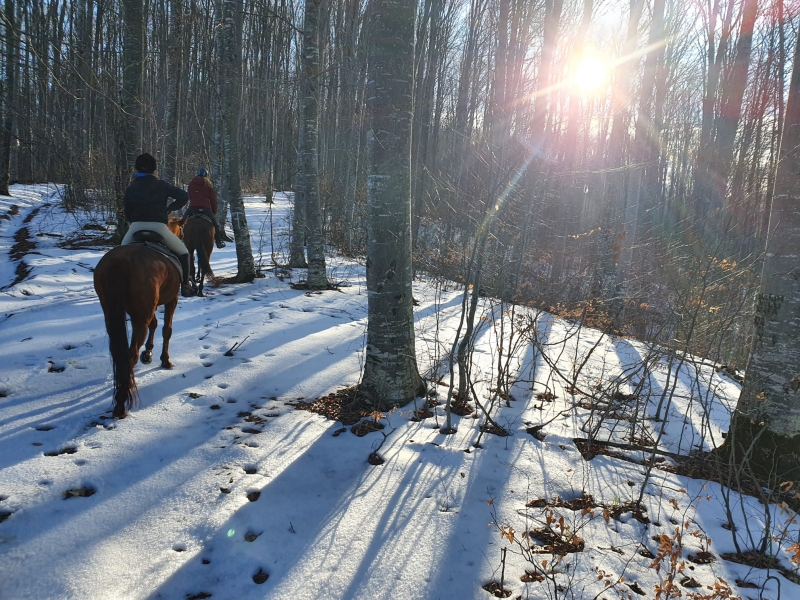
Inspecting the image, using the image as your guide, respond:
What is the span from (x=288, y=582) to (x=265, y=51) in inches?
1045

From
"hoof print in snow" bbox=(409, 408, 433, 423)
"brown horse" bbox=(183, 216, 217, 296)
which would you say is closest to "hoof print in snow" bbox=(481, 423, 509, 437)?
"hoof print in snow" bbox=(409, 408, 433, 423)

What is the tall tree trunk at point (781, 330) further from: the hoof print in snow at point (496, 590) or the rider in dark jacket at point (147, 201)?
the rider in dark jacket at point (147, 201)

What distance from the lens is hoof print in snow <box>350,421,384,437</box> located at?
12.0ft

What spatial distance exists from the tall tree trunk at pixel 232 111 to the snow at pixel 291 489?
144 inches

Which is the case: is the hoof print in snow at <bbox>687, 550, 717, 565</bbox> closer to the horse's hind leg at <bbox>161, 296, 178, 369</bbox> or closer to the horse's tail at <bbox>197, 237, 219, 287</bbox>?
the horse's hind leg at <bbox>161, 296, 178, 369</bbox>

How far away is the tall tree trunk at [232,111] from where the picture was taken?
7.70 metres

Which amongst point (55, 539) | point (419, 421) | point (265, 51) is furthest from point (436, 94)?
point (55, 539)

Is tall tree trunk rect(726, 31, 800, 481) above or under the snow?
above

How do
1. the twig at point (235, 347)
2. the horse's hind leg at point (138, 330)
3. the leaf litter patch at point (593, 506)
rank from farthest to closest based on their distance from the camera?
1. the twig at point (235, 347)
2. the horse's hind leg at point (138, 330)
3. the leaf litter patch at point (593, 506)

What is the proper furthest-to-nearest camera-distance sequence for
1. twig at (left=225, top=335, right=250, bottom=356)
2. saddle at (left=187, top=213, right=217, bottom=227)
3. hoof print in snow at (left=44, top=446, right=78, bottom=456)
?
saddle at (left=187, top=213, right=217, bottom=227) → twig at (left=225, top=335, right=250, bottom=356) → hoof print in snow at (left=44, top=446, right=78, bottom=456)

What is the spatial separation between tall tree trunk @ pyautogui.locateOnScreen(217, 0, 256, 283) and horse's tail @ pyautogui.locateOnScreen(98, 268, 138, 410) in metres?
4.73

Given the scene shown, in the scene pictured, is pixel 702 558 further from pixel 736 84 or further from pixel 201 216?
pixel 736 84

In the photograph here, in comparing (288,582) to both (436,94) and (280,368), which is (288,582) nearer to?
(280,368)

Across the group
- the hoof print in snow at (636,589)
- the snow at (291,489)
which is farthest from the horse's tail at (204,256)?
the hoof print in snow at (636,589)
